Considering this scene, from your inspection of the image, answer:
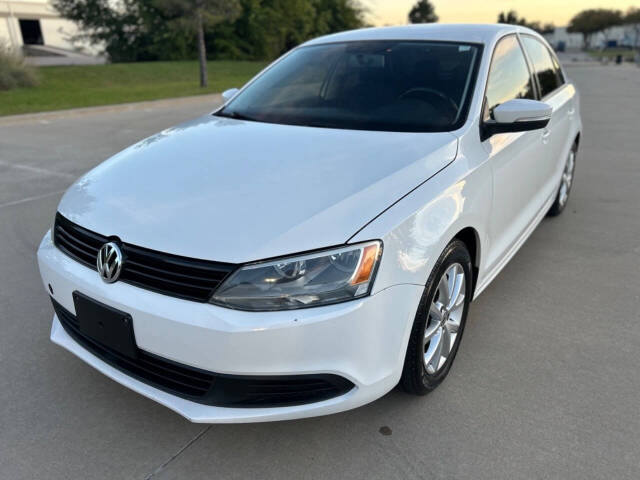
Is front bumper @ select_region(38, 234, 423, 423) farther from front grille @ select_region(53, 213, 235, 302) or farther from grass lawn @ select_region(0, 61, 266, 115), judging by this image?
grass lawn @ select_region(0, 61, 266, 115)

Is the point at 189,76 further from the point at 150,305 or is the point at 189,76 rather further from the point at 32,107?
the point at 150,305

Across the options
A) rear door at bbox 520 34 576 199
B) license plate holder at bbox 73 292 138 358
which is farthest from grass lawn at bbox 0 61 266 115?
license plate holder at bbox 73 292 138 358

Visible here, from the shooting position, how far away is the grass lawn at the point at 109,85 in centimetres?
1256

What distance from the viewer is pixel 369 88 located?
2.90m

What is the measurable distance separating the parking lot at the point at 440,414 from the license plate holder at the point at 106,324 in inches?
16.9

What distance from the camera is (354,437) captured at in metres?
2.07

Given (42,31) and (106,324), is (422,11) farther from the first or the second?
(106,324)

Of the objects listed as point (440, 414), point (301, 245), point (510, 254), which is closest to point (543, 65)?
point (510, 254)

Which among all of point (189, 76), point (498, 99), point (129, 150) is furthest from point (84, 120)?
point (189, 76)

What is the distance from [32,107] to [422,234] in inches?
478

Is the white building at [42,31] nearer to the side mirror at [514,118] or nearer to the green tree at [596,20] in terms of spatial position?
the side mirror at [514,118]

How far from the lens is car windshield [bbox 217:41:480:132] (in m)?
2.63

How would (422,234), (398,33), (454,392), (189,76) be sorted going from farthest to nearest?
(189,76) → (398,33) → (454,392) → (422,234)

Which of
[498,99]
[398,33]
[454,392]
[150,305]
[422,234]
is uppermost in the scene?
[398,33]
